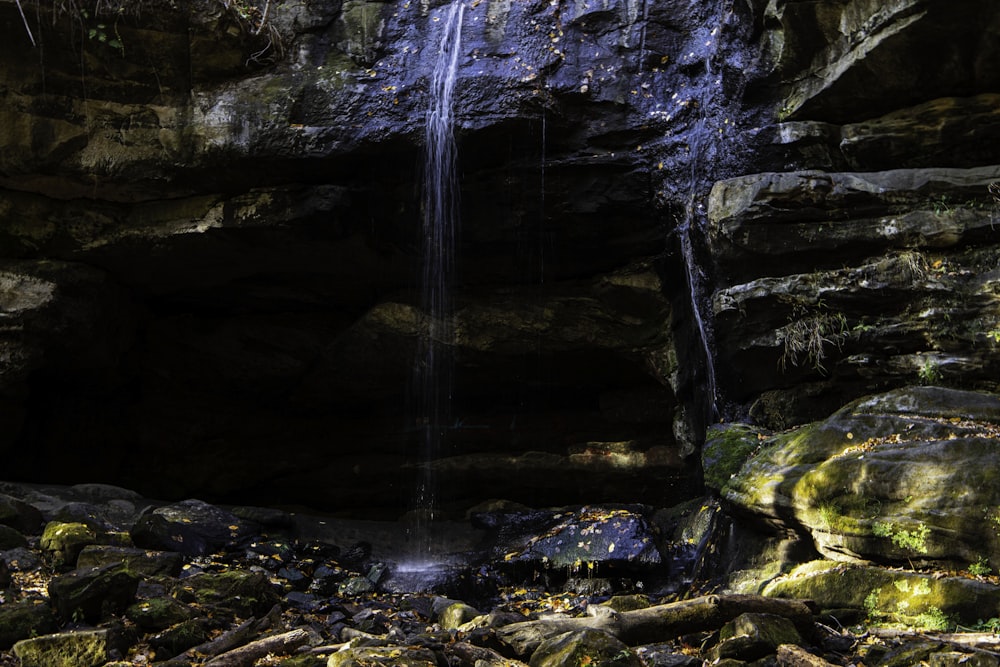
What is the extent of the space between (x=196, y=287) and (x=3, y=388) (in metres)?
2.96

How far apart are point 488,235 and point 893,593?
7.07 metres

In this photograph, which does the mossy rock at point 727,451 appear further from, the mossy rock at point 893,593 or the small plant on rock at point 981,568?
the small plant on rock at point 981,568

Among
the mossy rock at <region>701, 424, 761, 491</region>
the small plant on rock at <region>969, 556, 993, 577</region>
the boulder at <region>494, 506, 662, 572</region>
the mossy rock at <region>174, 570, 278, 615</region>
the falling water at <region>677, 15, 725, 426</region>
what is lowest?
the boulder at <region>494, 506, 662, 572</region>

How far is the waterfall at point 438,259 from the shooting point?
406 inches

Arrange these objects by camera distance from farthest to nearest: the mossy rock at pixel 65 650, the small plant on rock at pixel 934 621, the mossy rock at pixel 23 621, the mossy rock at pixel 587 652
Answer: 1. the small plant on rock at pixel 934 621
2. the mossy rock at pixel 23 621
3. the mossy rock at pixel 65 650
4. the mossy rock at pixel 587 652

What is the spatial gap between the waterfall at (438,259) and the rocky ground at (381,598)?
230 cm

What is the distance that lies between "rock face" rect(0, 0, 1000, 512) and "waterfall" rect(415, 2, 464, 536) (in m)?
0.19

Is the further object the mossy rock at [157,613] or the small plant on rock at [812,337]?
the small plant on rock at [812,337]

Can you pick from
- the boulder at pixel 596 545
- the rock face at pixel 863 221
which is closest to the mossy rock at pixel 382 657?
the boulder at pixel 596 545

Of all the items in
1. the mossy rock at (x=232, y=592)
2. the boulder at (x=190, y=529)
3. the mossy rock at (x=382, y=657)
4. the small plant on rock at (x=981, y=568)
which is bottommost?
the boulder at (x=190, y=529)

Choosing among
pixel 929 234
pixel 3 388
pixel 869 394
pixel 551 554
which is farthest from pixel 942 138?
pixel 3 388

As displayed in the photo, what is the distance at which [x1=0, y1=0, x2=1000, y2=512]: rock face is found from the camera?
341 inches

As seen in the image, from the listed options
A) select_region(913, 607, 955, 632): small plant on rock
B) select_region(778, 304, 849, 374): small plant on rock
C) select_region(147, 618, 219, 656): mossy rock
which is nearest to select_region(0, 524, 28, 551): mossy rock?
select_region(147, 618, 219, 656): mossy rock

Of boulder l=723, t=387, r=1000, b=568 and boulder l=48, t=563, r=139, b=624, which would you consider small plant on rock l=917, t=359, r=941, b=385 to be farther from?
boulder l=48, t=563, r=139, b=624
